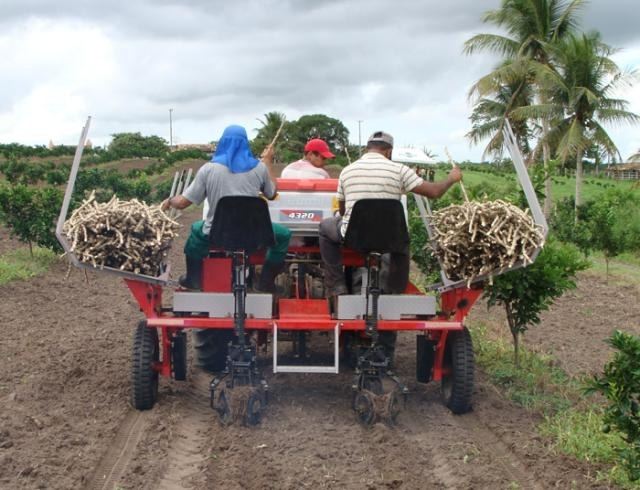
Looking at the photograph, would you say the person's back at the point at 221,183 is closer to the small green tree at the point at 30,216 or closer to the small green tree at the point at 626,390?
the small green tree at the point at 626,390

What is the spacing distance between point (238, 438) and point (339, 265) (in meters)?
1.75

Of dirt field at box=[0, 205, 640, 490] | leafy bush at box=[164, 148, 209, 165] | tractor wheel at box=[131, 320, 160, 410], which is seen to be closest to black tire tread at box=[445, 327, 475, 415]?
dirt field at box=[0, 205, 640, 490]

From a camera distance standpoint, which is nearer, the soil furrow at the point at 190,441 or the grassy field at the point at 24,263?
the soil furrow at the point at 190,441

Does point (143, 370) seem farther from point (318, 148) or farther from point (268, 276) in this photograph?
point (318, 148)

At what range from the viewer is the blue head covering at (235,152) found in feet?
23.5

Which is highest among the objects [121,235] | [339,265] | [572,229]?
[121,235]

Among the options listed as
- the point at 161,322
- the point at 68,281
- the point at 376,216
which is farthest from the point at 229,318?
the point at 68,281

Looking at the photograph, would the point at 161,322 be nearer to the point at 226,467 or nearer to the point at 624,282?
the point at 226,467

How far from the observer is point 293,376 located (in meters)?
8.60

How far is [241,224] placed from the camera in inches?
256

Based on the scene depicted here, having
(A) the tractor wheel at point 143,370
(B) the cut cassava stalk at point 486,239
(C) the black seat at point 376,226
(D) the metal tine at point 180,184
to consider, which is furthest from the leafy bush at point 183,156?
(C) the black seat at point 376,226

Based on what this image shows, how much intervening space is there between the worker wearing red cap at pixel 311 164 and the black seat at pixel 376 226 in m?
2.50

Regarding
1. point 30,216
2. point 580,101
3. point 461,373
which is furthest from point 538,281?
point 580,101

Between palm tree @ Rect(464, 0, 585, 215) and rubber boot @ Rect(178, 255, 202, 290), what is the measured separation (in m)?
28.3
